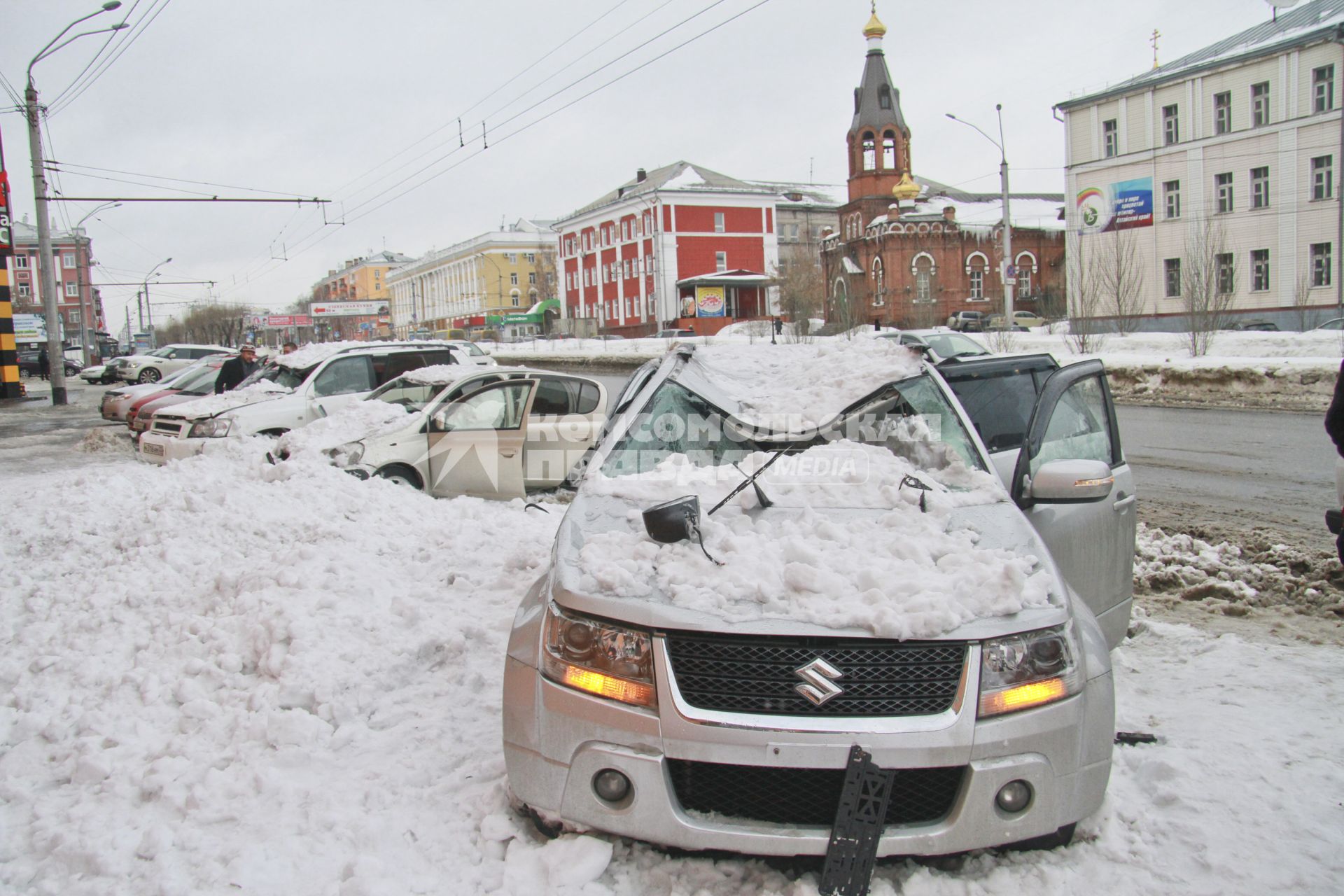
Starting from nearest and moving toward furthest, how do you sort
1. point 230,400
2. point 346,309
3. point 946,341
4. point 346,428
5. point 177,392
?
point 346,428, point 230,400, point 177,392, point 946,341, point 346,309

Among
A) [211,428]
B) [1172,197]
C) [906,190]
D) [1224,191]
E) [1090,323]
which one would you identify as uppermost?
[906,190]

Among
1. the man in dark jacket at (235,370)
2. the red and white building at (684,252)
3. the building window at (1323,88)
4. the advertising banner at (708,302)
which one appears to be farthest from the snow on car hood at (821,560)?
the advertising banner at (708,302)

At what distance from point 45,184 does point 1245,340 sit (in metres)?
35.7

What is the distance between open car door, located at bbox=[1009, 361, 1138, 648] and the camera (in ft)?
12.1

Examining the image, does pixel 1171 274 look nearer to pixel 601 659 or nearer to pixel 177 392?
pixel 177 392

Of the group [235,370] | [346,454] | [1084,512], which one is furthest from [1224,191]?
[1084,512]

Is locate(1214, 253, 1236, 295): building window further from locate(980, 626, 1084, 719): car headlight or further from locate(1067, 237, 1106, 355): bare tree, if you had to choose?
locate(980, 626, 1084, 719): car headlight

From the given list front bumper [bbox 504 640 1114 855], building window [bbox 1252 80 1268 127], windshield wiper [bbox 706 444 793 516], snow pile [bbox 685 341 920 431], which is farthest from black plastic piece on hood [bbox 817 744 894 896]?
building window [bbox 1252 80 1268 127]

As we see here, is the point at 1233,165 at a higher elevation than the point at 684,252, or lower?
lower

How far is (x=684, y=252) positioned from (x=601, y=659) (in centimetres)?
7157

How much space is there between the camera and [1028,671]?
8.95ft

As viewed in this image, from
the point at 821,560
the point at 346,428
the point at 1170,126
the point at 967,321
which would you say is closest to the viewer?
the point at 821,560

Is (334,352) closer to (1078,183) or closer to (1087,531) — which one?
(1087,531)

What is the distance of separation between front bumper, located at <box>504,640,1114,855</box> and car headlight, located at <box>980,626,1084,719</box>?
0.10ft
